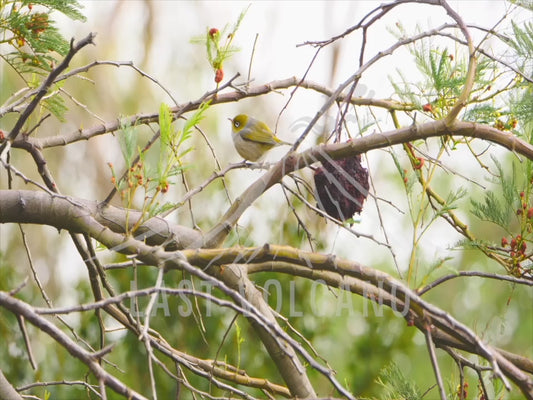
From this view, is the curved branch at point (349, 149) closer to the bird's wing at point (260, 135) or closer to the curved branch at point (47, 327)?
the curved branch at point (47, 327)

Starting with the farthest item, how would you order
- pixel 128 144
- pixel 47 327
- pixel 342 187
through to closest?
1. pixel 342 187
2. pixel 128 144
3. pixel 47 327

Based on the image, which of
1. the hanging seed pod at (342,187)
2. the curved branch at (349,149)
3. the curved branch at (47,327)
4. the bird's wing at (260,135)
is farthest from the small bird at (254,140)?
the curved branch at (47,327)

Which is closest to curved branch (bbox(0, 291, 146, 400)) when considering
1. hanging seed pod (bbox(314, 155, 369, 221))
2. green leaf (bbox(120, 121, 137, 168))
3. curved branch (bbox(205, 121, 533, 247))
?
green leaf (bbox(120, 121, 137, 168))

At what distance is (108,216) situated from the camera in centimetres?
158

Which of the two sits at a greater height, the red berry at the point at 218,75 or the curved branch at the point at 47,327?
the red berry at the point at 218,75

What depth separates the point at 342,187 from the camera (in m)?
1.63

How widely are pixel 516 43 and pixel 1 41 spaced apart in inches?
46.2

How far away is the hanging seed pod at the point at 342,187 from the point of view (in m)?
1.63

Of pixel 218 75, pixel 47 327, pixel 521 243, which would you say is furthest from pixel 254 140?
pixel 47 327

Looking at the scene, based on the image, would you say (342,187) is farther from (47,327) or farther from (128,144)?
(47,327)

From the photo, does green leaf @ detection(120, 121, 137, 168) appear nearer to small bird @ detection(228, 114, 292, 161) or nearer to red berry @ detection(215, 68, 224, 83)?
red berry @ detection(215, 68, 224, 83)

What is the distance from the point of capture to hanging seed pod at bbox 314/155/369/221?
163 centimetres

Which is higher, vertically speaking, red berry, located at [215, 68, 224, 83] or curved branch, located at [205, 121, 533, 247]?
red berry, located at [215, 68, 224, 83]

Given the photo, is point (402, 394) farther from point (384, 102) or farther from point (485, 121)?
point (384, 102)
